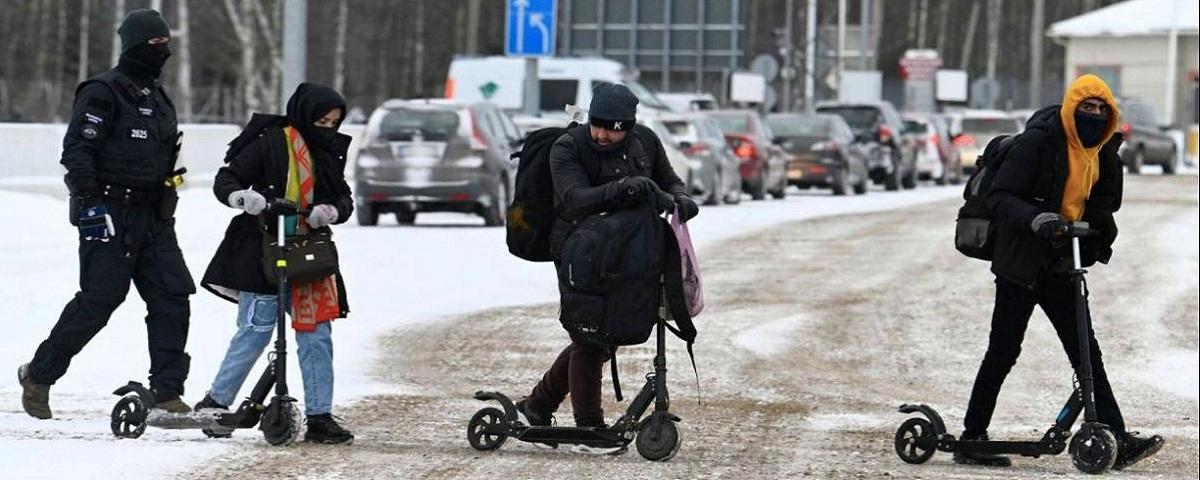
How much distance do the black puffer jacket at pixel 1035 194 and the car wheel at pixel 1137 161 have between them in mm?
44634

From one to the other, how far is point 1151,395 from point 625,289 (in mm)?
5629

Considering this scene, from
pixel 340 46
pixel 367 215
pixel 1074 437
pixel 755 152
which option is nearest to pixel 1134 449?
pixel 1074 437

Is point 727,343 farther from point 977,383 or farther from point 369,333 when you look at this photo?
point 977,383

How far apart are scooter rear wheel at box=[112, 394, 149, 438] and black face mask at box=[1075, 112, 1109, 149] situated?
3564 millimetres

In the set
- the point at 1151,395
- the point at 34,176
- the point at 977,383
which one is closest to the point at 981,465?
the point at 977,383

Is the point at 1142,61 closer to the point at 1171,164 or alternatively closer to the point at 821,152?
the point at 1171,164

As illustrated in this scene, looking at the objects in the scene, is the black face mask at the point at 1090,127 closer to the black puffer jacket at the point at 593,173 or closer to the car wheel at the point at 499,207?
the black puffer jacket at the point at 593,173

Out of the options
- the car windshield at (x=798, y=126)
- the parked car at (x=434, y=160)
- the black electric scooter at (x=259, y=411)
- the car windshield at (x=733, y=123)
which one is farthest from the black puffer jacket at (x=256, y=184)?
the car windshield at (x=798, y=126)

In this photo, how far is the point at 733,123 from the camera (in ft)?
118

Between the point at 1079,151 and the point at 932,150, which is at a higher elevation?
→ the point at 1079,151

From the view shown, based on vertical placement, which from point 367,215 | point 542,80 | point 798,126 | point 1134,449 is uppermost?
point 542,80

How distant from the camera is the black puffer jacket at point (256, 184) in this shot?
372 inches

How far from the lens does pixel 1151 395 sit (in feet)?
45.3

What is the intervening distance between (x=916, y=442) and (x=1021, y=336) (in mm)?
558
